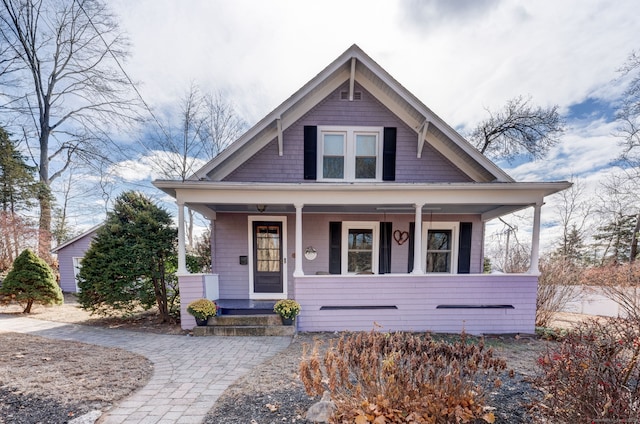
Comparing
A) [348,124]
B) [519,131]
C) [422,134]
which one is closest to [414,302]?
[422,134]

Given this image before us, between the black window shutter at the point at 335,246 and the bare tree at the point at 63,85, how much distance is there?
509 inches

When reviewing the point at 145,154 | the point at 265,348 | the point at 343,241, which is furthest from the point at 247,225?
the point at 145,154

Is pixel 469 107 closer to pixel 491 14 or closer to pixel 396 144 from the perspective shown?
pixel 491 14

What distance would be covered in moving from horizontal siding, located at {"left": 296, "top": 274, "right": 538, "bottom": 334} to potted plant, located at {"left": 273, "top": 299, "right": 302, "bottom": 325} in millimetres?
212

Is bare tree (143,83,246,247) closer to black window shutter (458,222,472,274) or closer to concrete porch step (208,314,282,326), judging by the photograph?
concrete porch step (208,314,282,326)

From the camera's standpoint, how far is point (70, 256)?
39.5 ft

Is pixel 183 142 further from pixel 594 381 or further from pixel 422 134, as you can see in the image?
pixel 594 381

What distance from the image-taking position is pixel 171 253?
623cm

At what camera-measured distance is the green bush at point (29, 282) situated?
271 inches

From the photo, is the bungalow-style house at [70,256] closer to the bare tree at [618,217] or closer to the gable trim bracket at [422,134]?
the gable trim bracket at [422,134]

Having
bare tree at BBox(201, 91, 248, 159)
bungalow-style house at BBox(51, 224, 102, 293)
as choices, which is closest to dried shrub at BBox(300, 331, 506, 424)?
bungalow-style house at BBox(51, 224, 102, 293)

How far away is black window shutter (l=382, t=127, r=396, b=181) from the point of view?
22.5 feet

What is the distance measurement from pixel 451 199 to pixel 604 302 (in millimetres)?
8158

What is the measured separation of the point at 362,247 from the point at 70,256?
547 inches
